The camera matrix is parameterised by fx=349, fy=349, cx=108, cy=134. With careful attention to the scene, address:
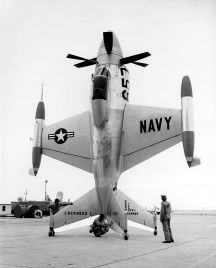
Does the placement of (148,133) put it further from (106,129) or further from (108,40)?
(108,40)

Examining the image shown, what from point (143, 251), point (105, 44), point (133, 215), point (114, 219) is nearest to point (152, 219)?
point (133, 215)

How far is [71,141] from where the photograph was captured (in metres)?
18.1

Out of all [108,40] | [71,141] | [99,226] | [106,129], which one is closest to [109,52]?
[108,40]

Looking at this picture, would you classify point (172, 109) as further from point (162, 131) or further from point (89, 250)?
point (89, 250)

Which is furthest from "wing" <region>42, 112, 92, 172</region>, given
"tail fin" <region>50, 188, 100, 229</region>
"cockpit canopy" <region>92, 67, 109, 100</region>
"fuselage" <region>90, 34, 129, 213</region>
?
"cockpit canopy" <region>92, 67, 109, 100</region>

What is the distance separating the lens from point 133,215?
15719 millimetres

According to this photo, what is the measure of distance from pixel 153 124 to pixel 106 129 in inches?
89.7

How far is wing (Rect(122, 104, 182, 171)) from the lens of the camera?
638 inches

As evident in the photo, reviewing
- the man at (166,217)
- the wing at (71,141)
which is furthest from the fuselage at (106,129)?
the man at (166,217)

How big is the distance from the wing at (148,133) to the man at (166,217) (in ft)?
10.4

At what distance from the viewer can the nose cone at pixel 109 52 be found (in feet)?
60.2

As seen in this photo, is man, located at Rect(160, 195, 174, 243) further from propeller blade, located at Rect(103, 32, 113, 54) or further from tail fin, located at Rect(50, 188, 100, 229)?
propeller blade, located at Rect(103, 32, 113, 54)

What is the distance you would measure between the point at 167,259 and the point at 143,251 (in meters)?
1.55

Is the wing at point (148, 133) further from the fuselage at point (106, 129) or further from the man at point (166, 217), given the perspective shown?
the man at point (166, 217)
